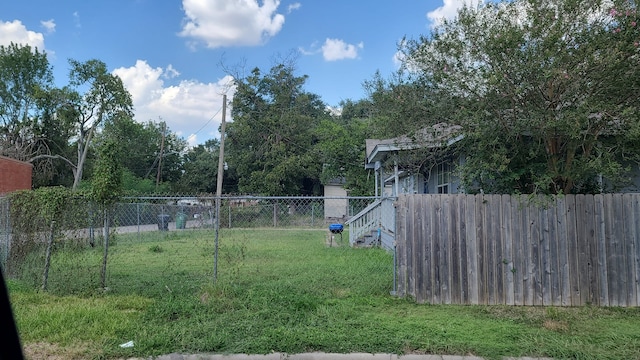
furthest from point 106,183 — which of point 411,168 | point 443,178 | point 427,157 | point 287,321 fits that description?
point 443,178

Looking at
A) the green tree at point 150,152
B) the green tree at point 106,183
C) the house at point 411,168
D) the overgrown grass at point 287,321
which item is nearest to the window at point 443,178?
the house at point 411,168

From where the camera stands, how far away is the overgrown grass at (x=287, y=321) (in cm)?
457

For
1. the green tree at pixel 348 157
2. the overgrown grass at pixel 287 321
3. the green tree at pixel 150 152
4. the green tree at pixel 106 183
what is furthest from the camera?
the green tree at pixel 150 152

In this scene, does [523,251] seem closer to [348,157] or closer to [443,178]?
[443,178]

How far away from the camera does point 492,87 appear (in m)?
6.10

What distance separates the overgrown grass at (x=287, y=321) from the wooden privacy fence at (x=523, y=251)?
29cm

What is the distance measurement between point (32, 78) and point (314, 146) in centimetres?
3054

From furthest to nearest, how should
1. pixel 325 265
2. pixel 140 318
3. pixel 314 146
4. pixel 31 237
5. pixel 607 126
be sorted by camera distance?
pixel 314 146
pixel 325 265
pixel 31 237
pixel 607 126
pixel 140 318

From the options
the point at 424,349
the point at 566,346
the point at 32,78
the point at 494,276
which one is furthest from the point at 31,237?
the point at 32,78

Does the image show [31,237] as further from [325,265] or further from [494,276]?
[494,276]

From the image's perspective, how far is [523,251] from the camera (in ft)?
21.1

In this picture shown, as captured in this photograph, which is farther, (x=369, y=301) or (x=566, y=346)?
(x=369, y=301)

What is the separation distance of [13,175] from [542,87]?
26344 millimetres

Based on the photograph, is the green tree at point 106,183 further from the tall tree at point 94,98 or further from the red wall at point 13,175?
→ the tall tree at point 94,98
